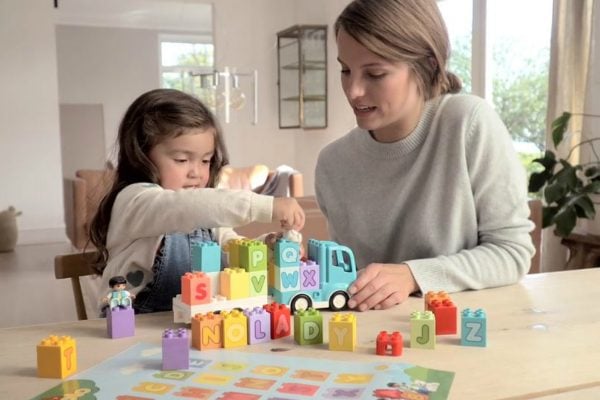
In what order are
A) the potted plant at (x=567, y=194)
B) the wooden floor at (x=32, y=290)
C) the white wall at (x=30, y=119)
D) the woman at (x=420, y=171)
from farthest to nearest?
1. the white wall at (x=30, y=119)
2. the wooden floor at (x=32, y=290)
3. the potted plant at (x=567, y=194)
4. the woman at (x=420, y=171)

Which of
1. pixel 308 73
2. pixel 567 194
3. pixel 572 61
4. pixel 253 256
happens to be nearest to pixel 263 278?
pixel 253 256

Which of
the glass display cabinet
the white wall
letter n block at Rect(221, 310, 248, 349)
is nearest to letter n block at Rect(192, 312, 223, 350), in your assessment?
letter n block at Rect(221, 310, 248, 349)

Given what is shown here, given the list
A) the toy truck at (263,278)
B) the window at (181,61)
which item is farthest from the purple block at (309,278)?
the window at (181,61)

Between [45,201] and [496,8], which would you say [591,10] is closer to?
[496,8]

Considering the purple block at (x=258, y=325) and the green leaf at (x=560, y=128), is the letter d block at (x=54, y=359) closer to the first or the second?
the purple block at (x=258, y=325)

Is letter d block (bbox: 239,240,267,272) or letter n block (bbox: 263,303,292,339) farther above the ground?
letter d block (bbox: 239,240,267,272)

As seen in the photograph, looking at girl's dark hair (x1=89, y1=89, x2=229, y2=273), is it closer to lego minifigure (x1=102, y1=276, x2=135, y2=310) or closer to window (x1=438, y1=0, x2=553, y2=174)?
lego minifigure (x1=102, y1=276, x2=135, y2=310)

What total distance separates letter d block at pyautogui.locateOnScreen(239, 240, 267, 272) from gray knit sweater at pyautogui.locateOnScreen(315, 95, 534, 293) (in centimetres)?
31

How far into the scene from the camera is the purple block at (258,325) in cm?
95

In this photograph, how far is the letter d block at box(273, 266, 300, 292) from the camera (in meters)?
1.08

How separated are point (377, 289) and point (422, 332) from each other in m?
0.21

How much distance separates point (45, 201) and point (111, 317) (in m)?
5.93

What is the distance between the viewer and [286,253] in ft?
3.52

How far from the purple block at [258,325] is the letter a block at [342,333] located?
0.10m
